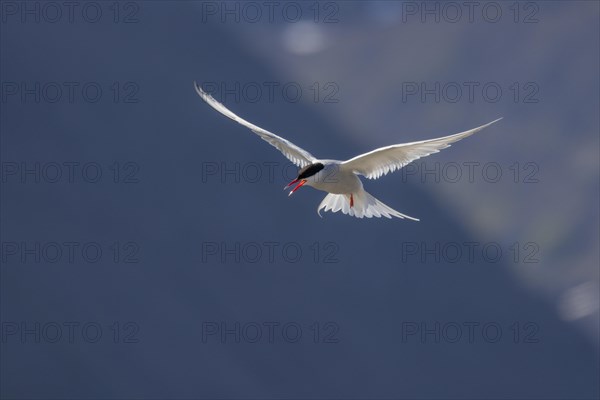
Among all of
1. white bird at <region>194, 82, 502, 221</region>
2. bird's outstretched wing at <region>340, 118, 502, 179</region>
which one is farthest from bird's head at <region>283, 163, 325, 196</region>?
bird's outstretched wing at <region>340, 118, 502, 179</region>

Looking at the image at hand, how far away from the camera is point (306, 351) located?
215 inches

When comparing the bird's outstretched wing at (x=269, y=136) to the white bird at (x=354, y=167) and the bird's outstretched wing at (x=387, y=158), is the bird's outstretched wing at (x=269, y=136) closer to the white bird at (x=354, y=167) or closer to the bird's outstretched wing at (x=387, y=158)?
the white bird at (x=354, y=167)

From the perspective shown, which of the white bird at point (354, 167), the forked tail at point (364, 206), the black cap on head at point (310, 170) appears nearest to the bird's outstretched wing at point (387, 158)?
the white bird at point (354, 167)

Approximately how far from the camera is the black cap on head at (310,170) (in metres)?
3.30

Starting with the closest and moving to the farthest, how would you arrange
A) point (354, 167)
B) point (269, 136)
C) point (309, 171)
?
point (309, 171) → point (354, 167) → point (269, 136)

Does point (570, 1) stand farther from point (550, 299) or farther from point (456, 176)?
point (550, 299)

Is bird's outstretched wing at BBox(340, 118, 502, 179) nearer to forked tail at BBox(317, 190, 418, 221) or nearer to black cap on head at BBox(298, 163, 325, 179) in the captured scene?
black cap on head at BBox(298, 163, 325, 179)

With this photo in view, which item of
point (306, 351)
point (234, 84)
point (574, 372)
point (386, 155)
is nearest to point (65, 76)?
point (234, 84)

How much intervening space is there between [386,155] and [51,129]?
2955 millimetres

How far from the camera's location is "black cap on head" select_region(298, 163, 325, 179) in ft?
10.8

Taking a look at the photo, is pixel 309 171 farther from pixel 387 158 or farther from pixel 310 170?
pixel 387 158

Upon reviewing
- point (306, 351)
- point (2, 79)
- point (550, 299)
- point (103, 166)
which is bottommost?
point (306, 351)

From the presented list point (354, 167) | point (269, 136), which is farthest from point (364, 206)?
point (269, 136)

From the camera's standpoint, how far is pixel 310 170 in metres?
3.30
